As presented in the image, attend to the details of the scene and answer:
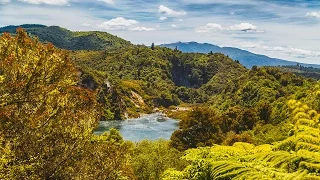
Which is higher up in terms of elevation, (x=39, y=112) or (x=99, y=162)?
(x=39, y=112)

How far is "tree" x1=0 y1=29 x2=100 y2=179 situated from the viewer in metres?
14.9

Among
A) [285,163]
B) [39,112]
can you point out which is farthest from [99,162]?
[285,163]

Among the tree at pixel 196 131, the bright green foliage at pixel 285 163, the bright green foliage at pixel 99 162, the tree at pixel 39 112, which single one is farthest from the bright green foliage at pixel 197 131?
the bright green foliage at pixel 285 163

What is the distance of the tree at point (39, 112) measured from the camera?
49.0 ft

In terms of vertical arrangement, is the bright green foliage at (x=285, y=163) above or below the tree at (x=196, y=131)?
above

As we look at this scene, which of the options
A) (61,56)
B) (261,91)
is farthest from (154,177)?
(261,91)

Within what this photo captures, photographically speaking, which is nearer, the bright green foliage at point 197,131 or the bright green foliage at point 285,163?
the bright green foliage at point 285,163

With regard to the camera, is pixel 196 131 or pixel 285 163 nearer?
pixel 285 163

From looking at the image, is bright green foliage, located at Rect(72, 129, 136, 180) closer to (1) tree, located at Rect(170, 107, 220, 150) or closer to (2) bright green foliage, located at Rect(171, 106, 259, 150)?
(2) bright green foliage, located at Rect(171, 106, 259, 150)

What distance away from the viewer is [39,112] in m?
16.6

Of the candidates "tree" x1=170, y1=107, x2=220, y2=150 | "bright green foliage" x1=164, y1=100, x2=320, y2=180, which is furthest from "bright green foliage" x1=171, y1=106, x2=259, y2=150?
"bright green foliage" x1=164, y1=100, x2=320, y2=180

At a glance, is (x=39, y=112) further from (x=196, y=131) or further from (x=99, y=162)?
(x=196, y=131)

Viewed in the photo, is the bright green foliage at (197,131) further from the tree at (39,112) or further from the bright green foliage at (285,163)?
the bright green foliage at (285,163)

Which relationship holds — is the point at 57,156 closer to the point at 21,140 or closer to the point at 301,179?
the point at 21,140
